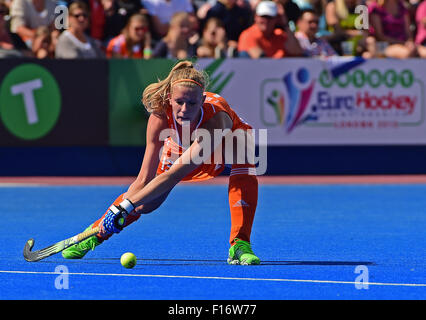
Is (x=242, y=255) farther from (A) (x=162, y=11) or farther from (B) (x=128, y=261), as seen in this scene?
(A) (x=162, y=11)

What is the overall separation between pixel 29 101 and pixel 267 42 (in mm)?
3581

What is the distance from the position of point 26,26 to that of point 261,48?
3524mm

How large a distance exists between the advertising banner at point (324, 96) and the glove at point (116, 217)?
790 cm

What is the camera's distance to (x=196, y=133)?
20.7ft

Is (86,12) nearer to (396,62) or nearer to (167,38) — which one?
(167,38)

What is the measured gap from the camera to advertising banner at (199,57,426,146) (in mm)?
13953

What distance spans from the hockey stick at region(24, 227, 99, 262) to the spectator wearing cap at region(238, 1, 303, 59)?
784cm

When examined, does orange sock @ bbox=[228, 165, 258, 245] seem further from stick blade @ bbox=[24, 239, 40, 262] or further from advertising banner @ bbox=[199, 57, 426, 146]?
advertising banner @ bbox=[199, 57, 426, 146]

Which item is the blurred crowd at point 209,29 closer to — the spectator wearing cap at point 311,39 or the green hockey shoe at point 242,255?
the spectator wearing cap at point 311,39

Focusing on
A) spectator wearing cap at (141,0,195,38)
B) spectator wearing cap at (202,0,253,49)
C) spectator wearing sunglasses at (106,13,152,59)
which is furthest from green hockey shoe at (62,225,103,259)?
spectator wearing cap at (202,0,253,49)
